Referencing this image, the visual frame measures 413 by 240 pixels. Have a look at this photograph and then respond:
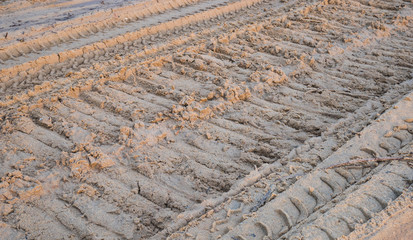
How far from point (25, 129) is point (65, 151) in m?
0.58

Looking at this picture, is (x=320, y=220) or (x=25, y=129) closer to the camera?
(x=320, y=220)

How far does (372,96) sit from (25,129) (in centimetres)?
352

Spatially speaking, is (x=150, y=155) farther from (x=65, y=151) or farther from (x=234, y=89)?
(x=234, y=89)

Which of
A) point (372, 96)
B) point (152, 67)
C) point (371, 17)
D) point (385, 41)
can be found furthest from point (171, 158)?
point (371, 17)

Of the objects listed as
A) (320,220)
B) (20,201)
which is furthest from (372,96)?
(20,201)

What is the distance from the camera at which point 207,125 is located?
12.1 feet

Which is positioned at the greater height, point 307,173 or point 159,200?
point 307,173

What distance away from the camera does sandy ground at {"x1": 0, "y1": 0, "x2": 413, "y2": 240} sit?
8.46 feet

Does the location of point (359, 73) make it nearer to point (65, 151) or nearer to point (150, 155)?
point (150, 155)

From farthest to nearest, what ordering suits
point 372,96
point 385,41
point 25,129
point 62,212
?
1. point 385,41
2. point 372,96
3. point 25,129
4. point 62,212

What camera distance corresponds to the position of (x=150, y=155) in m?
3.31

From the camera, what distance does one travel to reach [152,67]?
15.2 feet

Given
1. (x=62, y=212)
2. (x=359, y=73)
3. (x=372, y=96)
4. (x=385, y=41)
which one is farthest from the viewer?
(x=385, y=41)

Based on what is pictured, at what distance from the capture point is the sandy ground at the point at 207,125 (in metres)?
2.58
